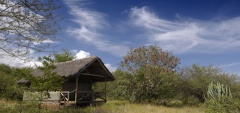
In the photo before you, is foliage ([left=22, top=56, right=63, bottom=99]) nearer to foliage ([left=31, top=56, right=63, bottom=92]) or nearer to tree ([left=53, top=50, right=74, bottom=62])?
foliage ([left=31, top=56, right=63, bottom=92])

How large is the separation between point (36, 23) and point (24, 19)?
1.28 feet

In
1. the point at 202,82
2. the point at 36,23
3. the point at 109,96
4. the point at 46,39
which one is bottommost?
the point at 109,96

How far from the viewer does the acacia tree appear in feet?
64.6

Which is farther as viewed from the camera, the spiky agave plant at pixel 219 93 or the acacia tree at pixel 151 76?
the acacia tree at pixel 151 76

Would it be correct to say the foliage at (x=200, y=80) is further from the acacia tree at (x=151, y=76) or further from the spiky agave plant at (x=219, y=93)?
the spiky agave plant at (x=219, y=93)

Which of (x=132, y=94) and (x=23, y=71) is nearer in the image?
(x=23, y=71)

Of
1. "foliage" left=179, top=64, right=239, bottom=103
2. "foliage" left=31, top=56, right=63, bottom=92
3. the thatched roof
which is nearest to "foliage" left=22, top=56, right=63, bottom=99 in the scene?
"foliage" left=31, top=56, right=63, bottom=92

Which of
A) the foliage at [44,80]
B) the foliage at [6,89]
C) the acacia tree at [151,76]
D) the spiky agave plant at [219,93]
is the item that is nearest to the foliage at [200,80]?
the acacia tree at [151,76]

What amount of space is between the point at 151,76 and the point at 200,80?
15.7 ft

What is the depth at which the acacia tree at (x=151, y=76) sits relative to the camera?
1970 centimetres

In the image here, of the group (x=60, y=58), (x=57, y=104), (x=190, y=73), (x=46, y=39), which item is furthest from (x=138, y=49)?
(x=60, y=58)

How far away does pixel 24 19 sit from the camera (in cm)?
706

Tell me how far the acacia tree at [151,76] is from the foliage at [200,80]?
169 cm

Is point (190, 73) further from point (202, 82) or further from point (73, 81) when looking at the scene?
point (73, 81)
